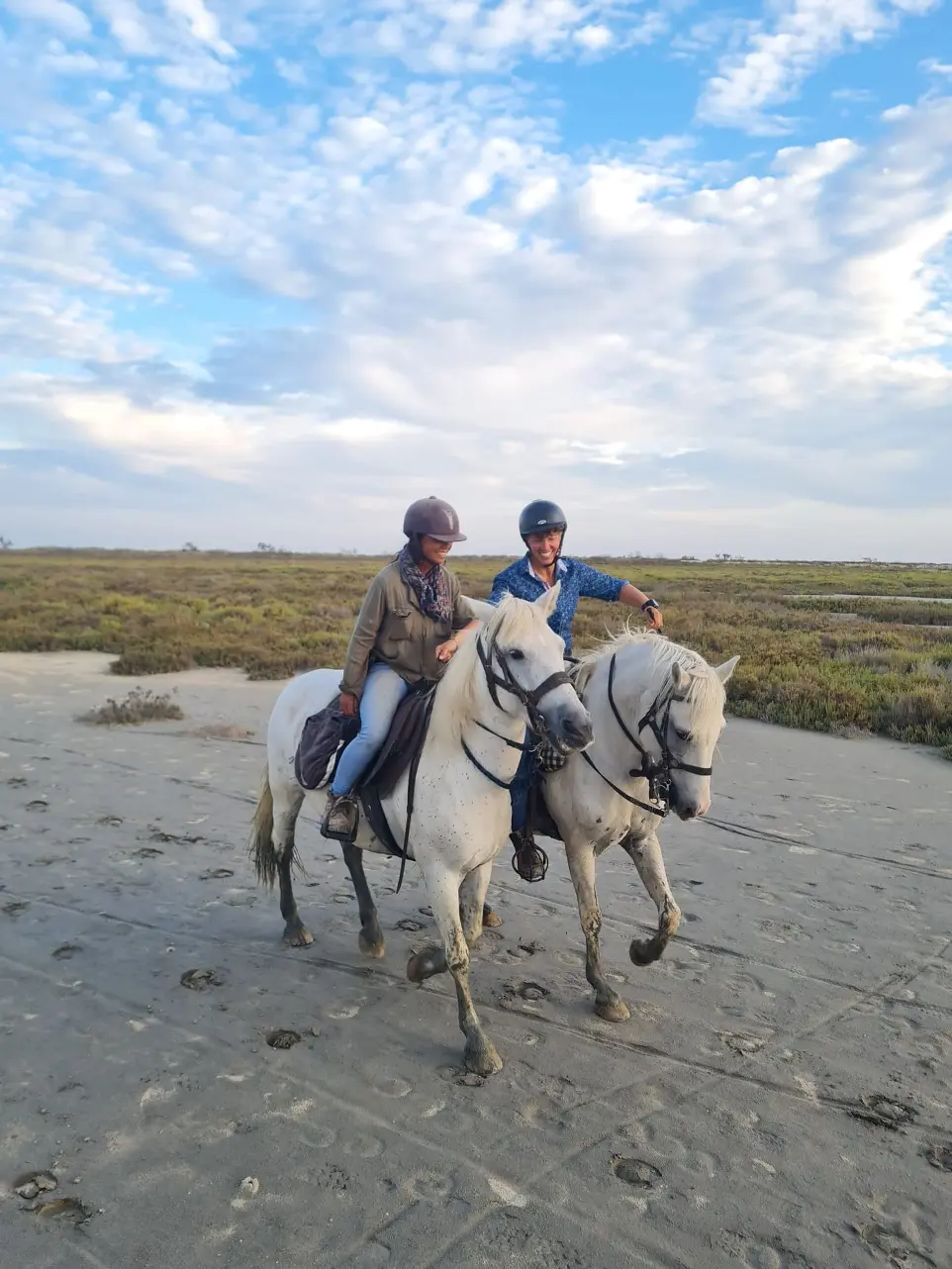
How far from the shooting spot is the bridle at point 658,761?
3.82 m

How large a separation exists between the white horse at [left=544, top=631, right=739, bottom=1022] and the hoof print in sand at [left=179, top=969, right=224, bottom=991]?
6.88 feet

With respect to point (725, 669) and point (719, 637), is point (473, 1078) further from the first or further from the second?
point (719, 637)

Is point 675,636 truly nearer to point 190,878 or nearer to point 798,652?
point 798,652

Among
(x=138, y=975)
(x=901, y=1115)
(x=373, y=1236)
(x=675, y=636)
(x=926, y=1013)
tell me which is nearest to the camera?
(x=373, y=1236)

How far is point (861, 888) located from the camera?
5871mm

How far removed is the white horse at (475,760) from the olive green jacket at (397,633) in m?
0.48

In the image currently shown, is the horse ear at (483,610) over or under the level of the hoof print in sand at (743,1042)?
over

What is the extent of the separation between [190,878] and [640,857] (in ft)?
11.6

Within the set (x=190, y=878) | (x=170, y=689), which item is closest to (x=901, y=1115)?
(x=190, y=878)

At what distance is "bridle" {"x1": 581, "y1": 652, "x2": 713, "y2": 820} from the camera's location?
382cm

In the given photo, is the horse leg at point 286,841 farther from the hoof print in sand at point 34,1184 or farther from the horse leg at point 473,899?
the hoof print in sand at point 34,1184

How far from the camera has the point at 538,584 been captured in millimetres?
4672

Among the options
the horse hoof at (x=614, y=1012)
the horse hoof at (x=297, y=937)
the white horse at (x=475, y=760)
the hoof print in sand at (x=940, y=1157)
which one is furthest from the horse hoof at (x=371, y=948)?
the hoof print in sand at (x=940, y=1157)

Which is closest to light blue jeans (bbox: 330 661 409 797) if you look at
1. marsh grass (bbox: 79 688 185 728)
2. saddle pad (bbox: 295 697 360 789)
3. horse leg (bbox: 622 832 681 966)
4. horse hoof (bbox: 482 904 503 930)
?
saddle pad (bbox: 295 697 360 789)
